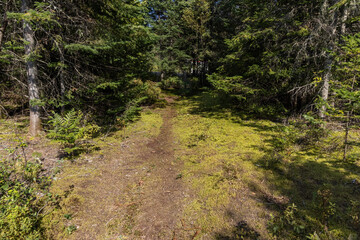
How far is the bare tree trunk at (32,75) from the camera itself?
558 cm

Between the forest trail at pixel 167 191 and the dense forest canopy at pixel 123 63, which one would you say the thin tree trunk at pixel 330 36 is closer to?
the dense forest canopy at pixel 123 63

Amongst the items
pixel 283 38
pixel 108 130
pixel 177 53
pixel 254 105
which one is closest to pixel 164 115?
pixel 108 130

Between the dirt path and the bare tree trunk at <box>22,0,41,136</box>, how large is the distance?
328 cm

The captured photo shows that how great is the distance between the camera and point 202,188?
420 centimetres

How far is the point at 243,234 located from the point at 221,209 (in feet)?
2.15

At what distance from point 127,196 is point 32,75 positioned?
6180mm

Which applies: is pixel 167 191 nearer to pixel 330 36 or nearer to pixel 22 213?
pixel 22 213

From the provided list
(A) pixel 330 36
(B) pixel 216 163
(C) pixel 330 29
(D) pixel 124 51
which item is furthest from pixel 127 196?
(C) pixel 330 29

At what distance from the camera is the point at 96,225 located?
3.17 metres

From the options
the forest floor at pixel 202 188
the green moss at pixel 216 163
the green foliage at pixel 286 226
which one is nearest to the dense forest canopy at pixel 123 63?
the forest floor at pixel 202 188

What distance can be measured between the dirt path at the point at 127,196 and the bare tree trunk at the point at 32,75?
328cm

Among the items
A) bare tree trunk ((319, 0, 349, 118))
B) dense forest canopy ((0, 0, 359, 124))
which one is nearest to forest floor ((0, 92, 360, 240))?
dense forest canopy ((0, 0, 359, 124))

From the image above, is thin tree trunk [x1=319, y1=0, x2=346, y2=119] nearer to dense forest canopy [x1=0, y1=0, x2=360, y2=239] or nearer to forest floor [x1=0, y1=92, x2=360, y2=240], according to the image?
dense forest canopy [x1=0, y1=0, x2=360, y2=239]

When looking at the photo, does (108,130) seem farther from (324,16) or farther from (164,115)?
(324,16)
